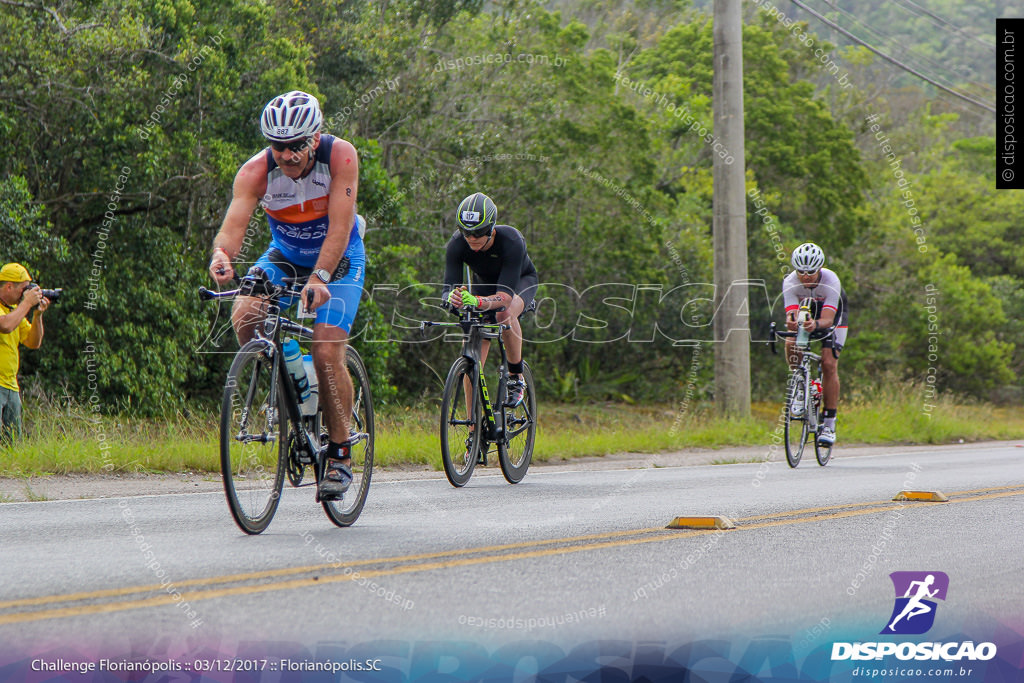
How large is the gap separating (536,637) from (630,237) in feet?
71.3

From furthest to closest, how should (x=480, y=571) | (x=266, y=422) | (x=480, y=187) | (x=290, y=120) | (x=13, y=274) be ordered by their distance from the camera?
(x=480, y=187)
(x=13, y=274)
(x=290, y=120)
(x=266, y=422)
(x=480, y=571)

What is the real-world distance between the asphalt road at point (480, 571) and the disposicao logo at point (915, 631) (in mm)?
65

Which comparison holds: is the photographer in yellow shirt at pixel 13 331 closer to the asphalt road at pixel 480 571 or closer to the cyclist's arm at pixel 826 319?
the asphalt road at pixel 480 571

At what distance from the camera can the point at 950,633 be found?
430 centimetres

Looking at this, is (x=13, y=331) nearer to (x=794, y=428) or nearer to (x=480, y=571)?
(x=480, y=571)

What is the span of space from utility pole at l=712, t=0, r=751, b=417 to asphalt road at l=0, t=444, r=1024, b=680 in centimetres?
912

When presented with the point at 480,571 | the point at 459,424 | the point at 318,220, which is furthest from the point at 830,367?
the point at 480,571

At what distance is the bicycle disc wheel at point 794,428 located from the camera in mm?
12695

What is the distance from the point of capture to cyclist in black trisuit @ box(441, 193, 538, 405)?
8828 millimetres

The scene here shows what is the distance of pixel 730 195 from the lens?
17.5 m

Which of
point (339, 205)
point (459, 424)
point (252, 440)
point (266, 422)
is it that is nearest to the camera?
point (252, 440)

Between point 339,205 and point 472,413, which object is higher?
point 339,205

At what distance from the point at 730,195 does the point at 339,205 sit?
12271 mm

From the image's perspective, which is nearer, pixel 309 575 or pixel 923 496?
pixel 309 575
